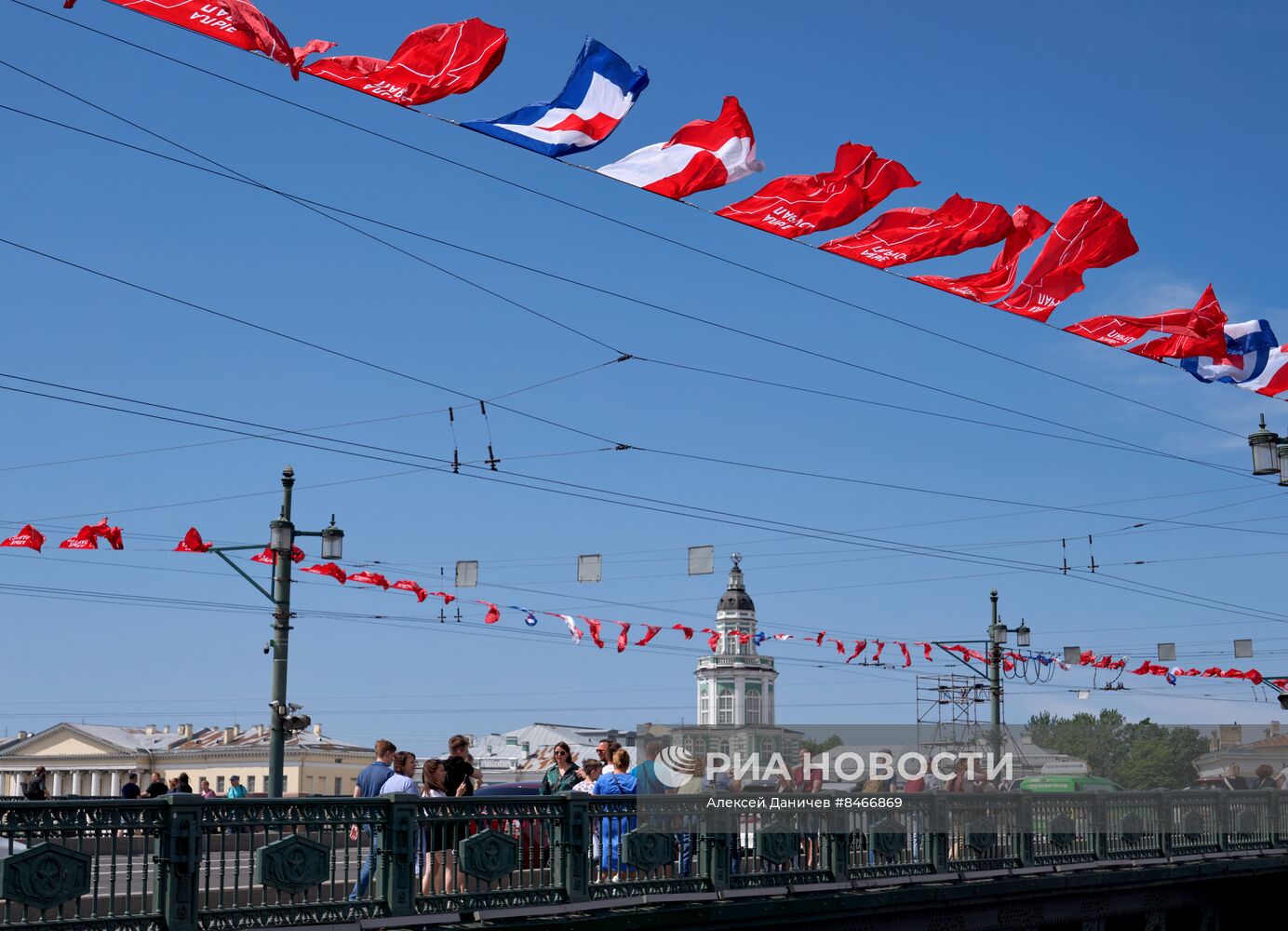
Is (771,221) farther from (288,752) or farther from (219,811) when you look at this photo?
(288,752)

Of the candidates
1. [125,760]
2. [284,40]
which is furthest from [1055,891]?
[125,760]

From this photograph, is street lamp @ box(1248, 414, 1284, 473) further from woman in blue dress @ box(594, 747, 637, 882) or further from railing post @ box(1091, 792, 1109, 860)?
woman in blue dress @ box(594, 747, 637, 882)

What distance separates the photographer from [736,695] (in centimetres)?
6062

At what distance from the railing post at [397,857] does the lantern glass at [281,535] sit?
43.5 ft

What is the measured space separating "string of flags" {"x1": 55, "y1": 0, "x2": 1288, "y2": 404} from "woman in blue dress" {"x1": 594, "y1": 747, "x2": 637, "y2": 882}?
17.6 feet

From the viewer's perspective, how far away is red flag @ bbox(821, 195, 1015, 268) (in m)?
16.0

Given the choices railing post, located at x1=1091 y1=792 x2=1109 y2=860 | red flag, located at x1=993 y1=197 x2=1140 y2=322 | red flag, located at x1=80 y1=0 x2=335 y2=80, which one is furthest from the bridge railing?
red flag, located at x1=993 y1=197 x2=1140 y2=322

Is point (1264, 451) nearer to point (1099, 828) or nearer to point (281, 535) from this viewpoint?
point (1099, 828)

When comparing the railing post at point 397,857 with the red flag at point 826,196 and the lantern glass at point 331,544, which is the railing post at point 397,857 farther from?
the lantern glass at point 331,544

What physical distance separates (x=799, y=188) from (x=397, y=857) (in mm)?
7052

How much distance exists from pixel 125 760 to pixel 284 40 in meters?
120

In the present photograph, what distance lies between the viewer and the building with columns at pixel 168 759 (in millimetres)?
104062

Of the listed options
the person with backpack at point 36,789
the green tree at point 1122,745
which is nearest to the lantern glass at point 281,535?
the person with backpack at point 36,789

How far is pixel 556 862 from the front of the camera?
47.9 ft
